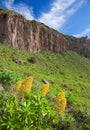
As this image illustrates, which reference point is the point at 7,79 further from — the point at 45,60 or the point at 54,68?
the point at 45,60

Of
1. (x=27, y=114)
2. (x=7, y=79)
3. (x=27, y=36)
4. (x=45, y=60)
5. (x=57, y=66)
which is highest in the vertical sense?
(x=27, y=36)

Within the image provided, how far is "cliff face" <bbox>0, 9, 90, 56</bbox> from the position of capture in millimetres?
112944

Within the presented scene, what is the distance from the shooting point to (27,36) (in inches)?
4808

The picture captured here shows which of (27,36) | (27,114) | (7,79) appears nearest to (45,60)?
(27,36)

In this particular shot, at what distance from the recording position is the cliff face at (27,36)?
4447 inches

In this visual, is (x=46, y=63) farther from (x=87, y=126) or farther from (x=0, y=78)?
(x=87, y=126)

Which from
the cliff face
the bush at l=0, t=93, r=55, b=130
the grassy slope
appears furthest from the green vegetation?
the bush at l=0, t=93, r=55, b=130

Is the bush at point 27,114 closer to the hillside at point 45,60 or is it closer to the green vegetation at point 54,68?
the hillside at point 45,60

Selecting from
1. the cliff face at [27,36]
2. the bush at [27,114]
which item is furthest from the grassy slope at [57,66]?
the bush at [27,114]

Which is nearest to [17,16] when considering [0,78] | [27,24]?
[27,24]

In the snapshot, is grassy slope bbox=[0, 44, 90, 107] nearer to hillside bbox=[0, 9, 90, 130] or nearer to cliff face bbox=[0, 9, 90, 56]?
hillside bbox=[0, 9, 90, 130]

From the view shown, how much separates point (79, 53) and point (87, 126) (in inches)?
4918

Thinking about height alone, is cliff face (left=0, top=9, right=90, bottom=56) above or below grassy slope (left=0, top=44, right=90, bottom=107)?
above

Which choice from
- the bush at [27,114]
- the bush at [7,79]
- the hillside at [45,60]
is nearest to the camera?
the bush at [27,114]
